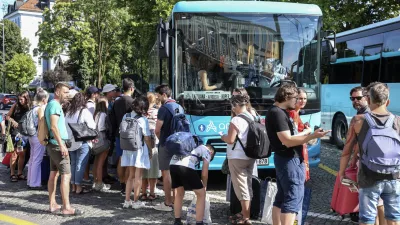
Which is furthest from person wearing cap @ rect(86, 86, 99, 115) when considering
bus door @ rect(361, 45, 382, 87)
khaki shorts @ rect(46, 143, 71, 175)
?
bus door @ rect(361, 45, 382, 87)

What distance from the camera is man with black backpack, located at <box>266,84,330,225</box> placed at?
441cm

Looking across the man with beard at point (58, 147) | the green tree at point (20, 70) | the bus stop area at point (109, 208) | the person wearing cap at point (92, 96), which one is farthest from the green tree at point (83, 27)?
the man with beard at point (58, 147)

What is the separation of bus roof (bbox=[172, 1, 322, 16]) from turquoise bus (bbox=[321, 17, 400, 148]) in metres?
3.52

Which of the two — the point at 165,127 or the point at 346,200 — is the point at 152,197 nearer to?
the point at 165,127

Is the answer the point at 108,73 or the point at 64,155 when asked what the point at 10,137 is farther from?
the point at 108,73

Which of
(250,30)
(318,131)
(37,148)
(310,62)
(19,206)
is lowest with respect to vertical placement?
(19,206)

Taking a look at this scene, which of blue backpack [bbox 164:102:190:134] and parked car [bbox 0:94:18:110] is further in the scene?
parked car [bbox 0:94:18:110]

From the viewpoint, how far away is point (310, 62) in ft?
25.8

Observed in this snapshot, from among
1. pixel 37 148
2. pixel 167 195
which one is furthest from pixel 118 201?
pixel 37 148

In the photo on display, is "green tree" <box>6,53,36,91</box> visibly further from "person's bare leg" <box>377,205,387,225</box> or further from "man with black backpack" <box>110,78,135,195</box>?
"person's bare leg" <box>377,205,387,225</box>

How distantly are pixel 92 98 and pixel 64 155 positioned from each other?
2269 mm

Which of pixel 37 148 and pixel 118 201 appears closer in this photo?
pixel 118 201

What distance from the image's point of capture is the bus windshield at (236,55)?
7.50 m

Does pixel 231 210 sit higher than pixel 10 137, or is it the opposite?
pixel 10 137
